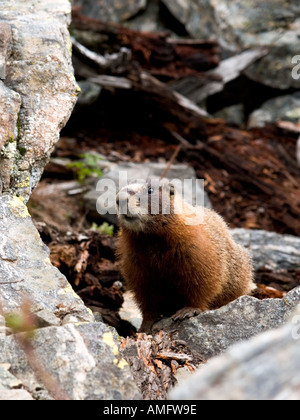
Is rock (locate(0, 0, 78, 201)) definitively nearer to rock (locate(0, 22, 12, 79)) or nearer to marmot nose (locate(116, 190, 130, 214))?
rock (locate(0, 22, 12, 79))

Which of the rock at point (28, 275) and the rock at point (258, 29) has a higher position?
the rock at point (258, 29)

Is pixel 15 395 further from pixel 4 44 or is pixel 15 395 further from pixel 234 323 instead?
pixel 4 44

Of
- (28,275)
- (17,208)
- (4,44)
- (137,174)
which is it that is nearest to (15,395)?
(28,275)

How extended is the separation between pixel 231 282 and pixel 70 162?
5143 mm

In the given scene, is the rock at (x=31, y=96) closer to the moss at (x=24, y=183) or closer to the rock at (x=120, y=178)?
the moss at (x=24, y=183)

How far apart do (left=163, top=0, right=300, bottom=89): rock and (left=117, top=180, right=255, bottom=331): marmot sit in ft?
26.9

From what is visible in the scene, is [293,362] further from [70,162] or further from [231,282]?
[70,162]

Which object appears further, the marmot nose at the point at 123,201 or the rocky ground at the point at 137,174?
the marmot nose at the point at 123,201

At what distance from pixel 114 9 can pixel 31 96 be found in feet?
32.3

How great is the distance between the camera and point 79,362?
359 cm

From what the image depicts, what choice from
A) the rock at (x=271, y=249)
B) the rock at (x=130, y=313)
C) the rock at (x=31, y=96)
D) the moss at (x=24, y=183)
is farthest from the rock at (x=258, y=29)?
the moss at (x=24, y=183)

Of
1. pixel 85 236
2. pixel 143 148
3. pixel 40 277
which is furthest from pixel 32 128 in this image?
pixel 143 148

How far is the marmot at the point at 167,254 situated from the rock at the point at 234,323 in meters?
0.46

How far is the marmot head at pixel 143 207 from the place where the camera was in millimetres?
5512
